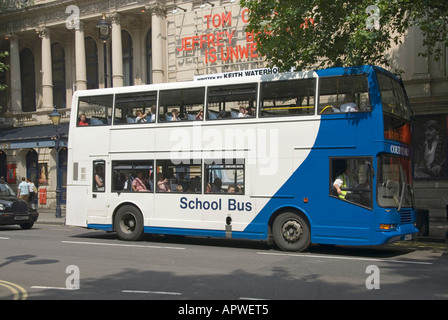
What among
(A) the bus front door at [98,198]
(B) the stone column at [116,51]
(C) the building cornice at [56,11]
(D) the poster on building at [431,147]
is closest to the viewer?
(A) the bus front door at [98,198]

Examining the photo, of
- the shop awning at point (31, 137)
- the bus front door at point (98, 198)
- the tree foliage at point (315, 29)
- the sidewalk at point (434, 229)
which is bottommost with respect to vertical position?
the sidewalk at point (434, 229)

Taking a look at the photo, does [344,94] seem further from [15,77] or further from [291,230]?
[15,77]

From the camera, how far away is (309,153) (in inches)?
491

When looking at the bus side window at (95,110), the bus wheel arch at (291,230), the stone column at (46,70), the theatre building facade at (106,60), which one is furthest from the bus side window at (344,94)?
the stone column at (46,70)

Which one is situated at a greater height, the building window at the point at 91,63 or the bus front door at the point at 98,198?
the building window at the point at 91,63

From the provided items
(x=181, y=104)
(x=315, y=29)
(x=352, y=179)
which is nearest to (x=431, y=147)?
(x=315, y=29)

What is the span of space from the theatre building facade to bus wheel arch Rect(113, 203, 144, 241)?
9806 mm

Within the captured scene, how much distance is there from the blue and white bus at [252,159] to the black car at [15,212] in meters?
3.84

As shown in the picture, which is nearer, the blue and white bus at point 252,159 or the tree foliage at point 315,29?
the blue and white bus at point 252,159

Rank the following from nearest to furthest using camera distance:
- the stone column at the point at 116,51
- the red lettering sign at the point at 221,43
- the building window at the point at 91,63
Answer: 1. the red lettering sign at the point at 221,43
2. the stone column at the point at 116,51
3. the building window at the point at 91,63

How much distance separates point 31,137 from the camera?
29578mm

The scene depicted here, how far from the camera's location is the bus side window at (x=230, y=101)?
13281 mm

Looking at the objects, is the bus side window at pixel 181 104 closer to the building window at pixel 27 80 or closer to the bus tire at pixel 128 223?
the bus tire at pixel 128 223
